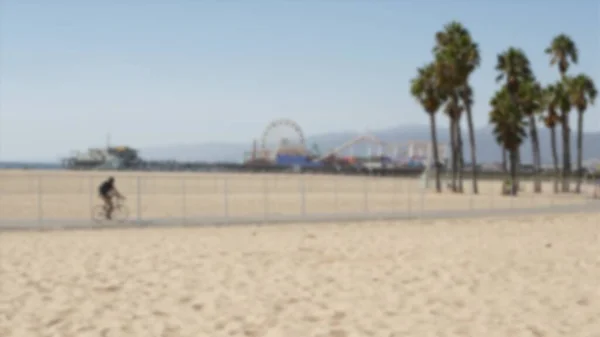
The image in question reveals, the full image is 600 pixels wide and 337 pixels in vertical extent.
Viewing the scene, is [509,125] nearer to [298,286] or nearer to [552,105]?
[552,105]

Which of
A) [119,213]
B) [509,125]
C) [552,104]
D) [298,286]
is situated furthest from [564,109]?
[298,286]

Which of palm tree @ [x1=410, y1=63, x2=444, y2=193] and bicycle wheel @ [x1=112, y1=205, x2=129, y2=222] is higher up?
palm tree @ [x1=410, y1=63, x2=444, y2=193]

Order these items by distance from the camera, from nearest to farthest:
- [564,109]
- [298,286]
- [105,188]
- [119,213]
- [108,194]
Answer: [298,286]
[105,188]
[108,194]
[119,213]
[564,109]

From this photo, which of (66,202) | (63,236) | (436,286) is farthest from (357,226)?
(66,202)

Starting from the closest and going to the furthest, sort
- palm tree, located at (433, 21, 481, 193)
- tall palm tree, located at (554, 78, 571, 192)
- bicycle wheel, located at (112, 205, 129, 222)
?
bicycle wheel, located at (112, 205, 129, 222) < palm tree, located at (433, 21, 481, 193) < tall palm tree, located at (554, 78, 571, 192)

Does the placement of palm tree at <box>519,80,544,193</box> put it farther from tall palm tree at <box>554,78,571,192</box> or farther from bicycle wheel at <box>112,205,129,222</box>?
bicycle wheel at <box>112,205,129,222</box>

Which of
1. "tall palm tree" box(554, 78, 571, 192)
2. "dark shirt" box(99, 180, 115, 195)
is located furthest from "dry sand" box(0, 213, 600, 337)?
"tall palm tree" box(554, 78, 571, 192)

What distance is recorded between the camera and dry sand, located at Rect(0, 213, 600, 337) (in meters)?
10.2

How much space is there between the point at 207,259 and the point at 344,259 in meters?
3.15

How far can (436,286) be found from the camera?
1364 cm

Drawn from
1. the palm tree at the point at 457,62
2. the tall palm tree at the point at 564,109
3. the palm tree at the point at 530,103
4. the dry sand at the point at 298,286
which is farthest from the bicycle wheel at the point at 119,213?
the tall palm tree at the point at 564,109

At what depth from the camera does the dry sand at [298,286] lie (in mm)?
10227

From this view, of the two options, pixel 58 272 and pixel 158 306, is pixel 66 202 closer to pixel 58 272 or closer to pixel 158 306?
pixel 58 272

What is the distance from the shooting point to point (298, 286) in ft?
44.4
